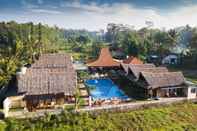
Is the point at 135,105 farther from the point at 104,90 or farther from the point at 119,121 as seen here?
the point at 104,90

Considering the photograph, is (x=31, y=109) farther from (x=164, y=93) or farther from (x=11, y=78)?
(x=164, y=93)

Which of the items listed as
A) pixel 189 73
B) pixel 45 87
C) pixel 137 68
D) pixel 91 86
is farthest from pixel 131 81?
pixel 189 73

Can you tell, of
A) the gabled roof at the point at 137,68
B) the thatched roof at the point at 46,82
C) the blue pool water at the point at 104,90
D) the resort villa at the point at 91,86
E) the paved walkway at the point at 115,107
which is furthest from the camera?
the gabled roof at the point at 137,68

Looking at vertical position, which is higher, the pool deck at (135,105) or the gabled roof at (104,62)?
the gabled roof at (104,62)

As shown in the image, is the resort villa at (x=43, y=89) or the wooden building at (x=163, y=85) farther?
the wooden building at (x=163, y=85)

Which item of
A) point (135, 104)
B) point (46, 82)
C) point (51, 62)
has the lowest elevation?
point (135, 104)

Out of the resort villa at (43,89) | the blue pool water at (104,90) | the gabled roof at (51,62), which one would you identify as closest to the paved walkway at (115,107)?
the resort villa at (43,89)

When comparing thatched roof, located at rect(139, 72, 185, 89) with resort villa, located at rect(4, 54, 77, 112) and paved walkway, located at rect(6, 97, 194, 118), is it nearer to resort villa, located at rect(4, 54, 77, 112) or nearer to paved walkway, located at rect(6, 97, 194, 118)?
paved walkway, located at rect(6, 97, 194, 118)

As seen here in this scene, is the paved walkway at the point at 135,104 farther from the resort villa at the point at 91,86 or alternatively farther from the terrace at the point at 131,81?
the terrace at the point at 131,81
